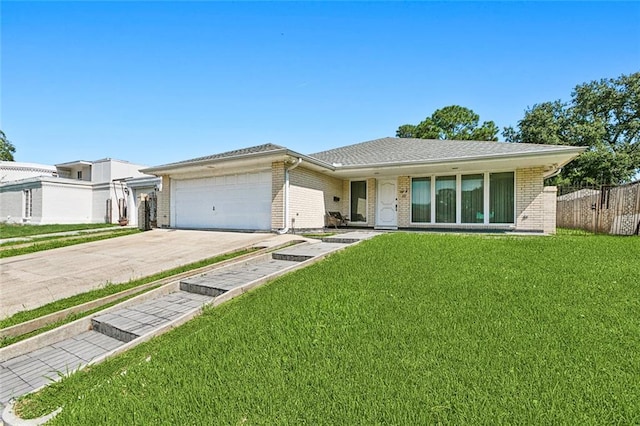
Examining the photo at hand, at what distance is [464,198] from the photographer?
1124cm

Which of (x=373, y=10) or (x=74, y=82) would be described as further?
(x=74, y=82)

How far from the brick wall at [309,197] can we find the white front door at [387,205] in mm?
2002

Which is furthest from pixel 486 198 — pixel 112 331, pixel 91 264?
pixel 91 264

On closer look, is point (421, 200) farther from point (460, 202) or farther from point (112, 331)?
point (112, 331)

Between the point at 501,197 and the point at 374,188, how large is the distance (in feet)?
15.8

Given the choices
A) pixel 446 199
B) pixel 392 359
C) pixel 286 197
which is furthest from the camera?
pixel 446 199

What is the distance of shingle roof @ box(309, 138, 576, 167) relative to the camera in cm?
945

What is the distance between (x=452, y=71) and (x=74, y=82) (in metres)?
13.7

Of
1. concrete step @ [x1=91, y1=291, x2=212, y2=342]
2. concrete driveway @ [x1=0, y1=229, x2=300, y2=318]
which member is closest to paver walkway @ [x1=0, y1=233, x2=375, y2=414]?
concrete step @ [x1=91, y1=291, x2=212, y2=342]

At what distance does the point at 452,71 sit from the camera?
11.6 meters

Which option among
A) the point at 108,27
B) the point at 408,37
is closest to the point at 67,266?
the point at 108,27

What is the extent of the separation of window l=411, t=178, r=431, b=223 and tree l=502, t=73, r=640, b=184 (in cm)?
1868

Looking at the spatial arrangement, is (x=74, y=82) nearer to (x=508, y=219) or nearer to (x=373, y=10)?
(x=373, y=10)

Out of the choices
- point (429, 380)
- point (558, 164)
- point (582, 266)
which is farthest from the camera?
point (558, 164)
